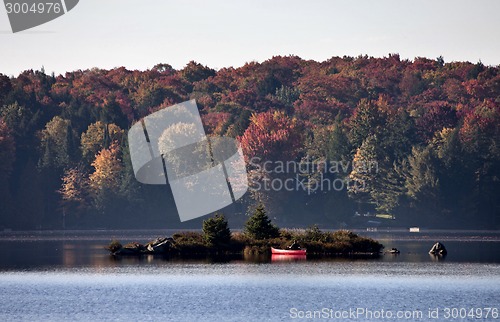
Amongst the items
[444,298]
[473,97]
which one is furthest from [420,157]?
[444,298]

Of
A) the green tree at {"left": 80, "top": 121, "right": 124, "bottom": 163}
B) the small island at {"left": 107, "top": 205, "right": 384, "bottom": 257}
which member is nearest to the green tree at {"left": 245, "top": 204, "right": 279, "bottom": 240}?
the small island at {"left": 107, "top": 205, "right": 384, "bottom": 257}

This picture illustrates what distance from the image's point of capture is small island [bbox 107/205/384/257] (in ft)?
287

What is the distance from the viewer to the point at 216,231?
286 feet

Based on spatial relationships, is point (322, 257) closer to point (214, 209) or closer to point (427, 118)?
point (214, 209)

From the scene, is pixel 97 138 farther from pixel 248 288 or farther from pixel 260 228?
pixel 248 288

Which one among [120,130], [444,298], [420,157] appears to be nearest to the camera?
[444,298]

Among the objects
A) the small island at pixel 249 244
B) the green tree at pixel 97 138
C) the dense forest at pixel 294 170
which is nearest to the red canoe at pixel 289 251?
the small island at pixel 249 244

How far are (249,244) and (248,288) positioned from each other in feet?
75.5

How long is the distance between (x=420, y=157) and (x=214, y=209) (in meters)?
26.0

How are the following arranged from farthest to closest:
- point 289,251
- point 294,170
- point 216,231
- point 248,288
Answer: point 294,170
point 216,231
point 289,251
point 248,288

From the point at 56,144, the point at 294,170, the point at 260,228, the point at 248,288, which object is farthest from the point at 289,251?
the point at 56,144

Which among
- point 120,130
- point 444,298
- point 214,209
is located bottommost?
point 444,298

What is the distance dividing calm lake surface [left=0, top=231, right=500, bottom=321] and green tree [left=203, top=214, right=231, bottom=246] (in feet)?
12.8

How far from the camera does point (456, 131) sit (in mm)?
151875
